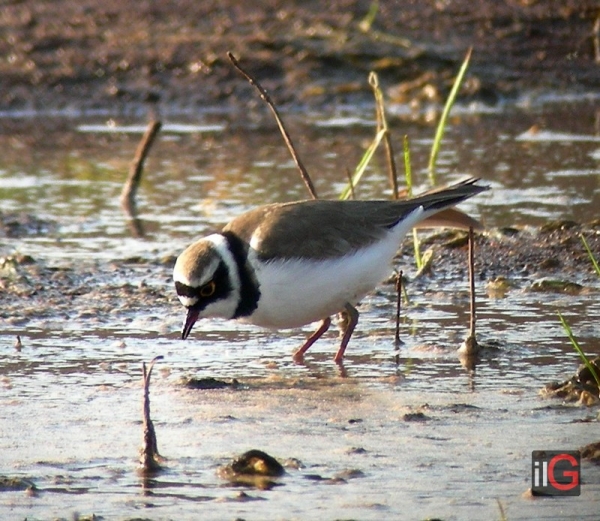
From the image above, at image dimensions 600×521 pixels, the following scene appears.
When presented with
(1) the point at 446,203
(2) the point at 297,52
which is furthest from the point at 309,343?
(2) the point at 297,52

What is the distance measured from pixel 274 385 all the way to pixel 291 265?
54 centimetres

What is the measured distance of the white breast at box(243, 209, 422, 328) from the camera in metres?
5.53

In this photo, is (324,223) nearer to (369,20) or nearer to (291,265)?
(291,265)

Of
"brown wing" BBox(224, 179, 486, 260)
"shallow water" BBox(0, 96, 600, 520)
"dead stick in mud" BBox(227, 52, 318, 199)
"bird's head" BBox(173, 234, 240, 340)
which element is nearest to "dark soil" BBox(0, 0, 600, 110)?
"shallow water" BBox(0, 96, 600, 520)

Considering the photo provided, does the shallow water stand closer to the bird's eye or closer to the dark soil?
the bird's eye

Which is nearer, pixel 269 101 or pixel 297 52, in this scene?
pixel 269 101

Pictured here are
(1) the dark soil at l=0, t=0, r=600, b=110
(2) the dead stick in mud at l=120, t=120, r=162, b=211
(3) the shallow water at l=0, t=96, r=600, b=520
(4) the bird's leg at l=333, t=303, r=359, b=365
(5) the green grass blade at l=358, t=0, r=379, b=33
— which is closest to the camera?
(3) the shallow water at l=0, t=96, r=600, b=520

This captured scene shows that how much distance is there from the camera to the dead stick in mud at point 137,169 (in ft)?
31.6

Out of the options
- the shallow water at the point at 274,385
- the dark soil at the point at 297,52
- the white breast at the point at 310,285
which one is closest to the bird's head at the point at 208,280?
the white breast at the point at 310,285

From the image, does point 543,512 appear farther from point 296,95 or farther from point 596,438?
point 296,95

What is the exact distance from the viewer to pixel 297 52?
15.1 metres

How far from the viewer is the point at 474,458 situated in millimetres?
4285

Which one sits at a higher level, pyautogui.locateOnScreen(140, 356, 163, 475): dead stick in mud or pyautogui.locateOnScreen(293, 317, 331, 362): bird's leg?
pyautogui.locateOnScreen(293, 317, 331, 362): bird's leg

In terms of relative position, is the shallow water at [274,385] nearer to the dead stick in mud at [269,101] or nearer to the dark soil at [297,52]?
the dead stick in mud at [269,101]
